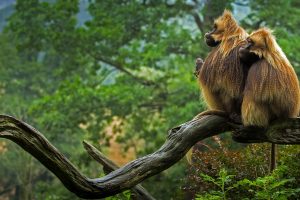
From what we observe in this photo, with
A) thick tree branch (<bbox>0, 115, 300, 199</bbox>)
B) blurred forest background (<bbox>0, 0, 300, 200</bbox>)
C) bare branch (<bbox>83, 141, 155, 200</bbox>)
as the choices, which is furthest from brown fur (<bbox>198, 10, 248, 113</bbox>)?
blurred forest background (<bbox>0, 0, 300, 200</bbox>)

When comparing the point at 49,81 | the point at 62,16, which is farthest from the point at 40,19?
the point at 49,81

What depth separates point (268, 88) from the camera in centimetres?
579

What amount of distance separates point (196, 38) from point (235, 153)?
12570 millimetres

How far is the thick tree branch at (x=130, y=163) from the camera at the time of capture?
4.52 metres

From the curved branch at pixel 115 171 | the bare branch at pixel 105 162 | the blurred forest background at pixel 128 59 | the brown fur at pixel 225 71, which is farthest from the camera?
the blurred forest background at pixel 128 59

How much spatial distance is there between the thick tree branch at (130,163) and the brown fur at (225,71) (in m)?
0.38

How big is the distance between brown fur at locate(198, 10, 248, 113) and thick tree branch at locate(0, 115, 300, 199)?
0.38 meters

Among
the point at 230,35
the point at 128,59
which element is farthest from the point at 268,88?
the point at 128,59

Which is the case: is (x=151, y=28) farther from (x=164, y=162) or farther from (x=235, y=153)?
(x=164, y=162)

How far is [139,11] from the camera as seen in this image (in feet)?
68.5

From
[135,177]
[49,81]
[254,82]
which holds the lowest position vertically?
[49,81]

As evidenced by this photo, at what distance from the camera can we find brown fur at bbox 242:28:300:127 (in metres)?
5.79

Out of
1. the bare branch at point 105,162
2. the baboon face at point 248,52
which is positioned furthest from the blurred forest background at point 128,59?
the baboon face at point 248,52

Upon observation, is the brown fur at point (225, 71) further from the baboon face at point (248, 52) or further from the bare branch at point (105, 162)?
the bare branch at point (105, 162)
